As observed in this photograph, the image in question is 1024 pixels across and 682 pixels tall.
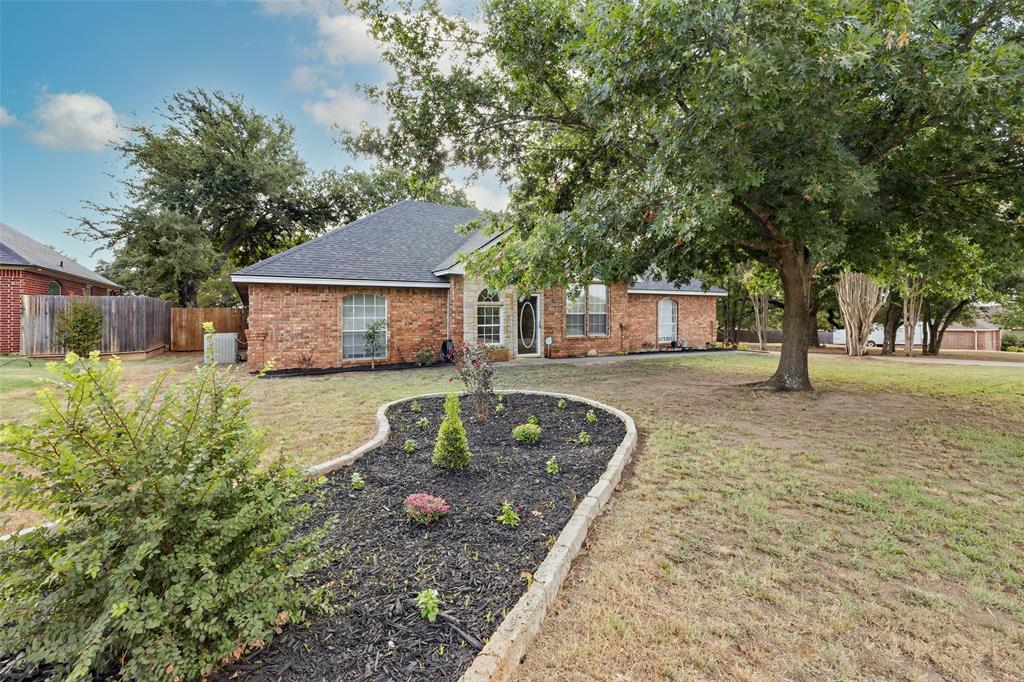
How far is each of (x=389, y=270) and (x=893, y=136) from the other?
11877 millimetres

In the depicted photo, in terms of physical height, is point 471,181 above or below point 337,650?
above

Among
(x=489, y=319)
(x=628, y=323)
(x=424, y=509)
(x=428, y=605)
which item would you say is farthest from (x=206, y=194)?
(x=428, y=605)

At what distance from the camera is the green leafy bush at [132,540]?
5.53 ft

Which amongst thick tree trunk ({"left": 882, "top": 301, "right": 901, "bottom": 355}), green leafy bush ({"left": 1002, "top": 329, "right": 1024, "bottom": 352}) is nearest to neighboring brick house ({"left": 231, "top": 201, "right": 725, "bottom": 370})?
thick tree trunk ({"left": 882, "top": 301, "right": 901, "bottom": 355})

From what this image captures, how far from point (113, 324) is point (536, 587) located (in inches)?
749

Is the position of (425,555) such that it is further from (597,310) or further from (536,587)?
(597,310)

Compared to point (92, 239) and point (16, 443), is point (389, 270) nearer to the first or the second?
point (16, 443)

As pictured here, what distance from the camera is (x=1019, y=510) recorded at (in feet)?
12.6

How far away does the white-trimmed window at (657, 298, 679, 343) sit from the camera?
1966cm

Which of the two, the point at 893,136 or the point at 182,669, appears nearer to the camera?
the point at 182,669

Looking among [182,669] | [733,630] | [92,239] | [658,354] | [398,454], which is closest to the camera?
[182,669]

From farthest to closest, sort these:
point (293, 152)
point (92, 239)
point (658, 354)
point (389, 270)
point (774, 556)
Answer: point (293, 152)
point (92, 239)
point (658, 354)
point (389, 270)
point (774, 556)

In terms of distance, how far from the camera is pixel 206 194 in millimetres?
21891

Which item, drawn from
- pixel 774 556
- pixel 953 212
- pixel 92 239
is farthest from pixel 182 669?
pixel 92 239
